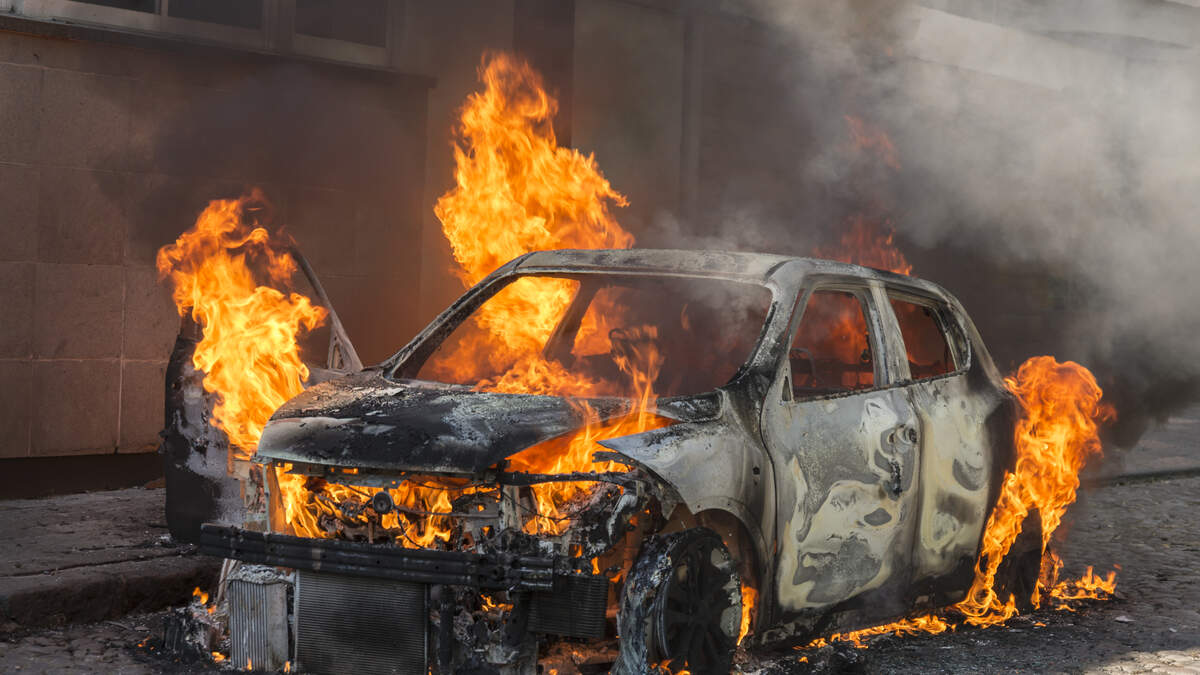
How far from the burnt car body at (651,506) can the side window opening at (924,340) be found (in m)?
0.18

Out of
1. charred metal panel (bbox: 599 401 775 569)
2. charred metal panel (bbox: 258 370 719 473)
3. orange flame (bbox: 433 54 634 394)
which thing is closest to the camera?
charred metal panel (bbox: 258 370 719 473)

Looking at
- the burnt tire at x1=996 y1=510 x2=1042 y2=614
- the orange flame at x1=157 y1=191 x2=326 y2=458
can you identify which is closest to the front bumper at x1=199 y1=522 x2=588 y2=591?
the orange flame at x1=157 y1=191 x2=326 y2=458

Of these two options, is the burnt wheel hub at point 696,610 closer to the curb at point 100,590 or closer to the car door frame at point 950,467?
the car door frame at point 950,467

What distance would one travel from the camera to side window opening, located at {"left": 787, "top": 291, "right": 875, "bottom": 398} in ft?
17.2

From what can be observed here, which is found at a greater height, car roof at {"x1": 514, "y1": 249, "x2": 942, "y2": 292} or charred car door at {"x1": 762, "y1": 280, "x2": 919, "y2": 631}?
car roof at {"x1": 514, "y1": 249, "x2": 942, "y2": 292}

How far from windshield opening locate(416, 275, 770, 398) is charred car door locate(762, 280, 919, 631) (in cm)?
28

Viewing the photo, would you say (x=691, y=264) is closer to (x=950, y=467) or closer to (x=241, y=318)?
(x=950, y=467)

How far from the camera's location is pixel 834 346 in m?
5.81

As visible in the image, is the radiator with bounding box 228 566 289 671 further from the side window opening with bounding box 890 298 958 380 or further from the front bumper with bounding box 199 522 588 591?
the side window opening with bounding box 890 298 958 380

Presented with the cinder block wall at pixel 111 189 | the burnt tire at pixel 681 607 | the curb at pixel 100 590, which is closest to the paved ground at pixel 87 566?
the curb at pixel 100 590

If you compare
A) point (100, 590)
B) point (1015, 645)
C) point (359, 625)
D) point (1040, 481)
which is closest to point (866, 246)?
point (1040, 481)

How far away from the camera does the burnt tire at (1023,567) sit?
6.05 meters

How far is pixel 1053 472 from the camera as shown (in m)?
6.25

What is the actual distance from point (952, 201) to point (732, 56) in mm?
2912
